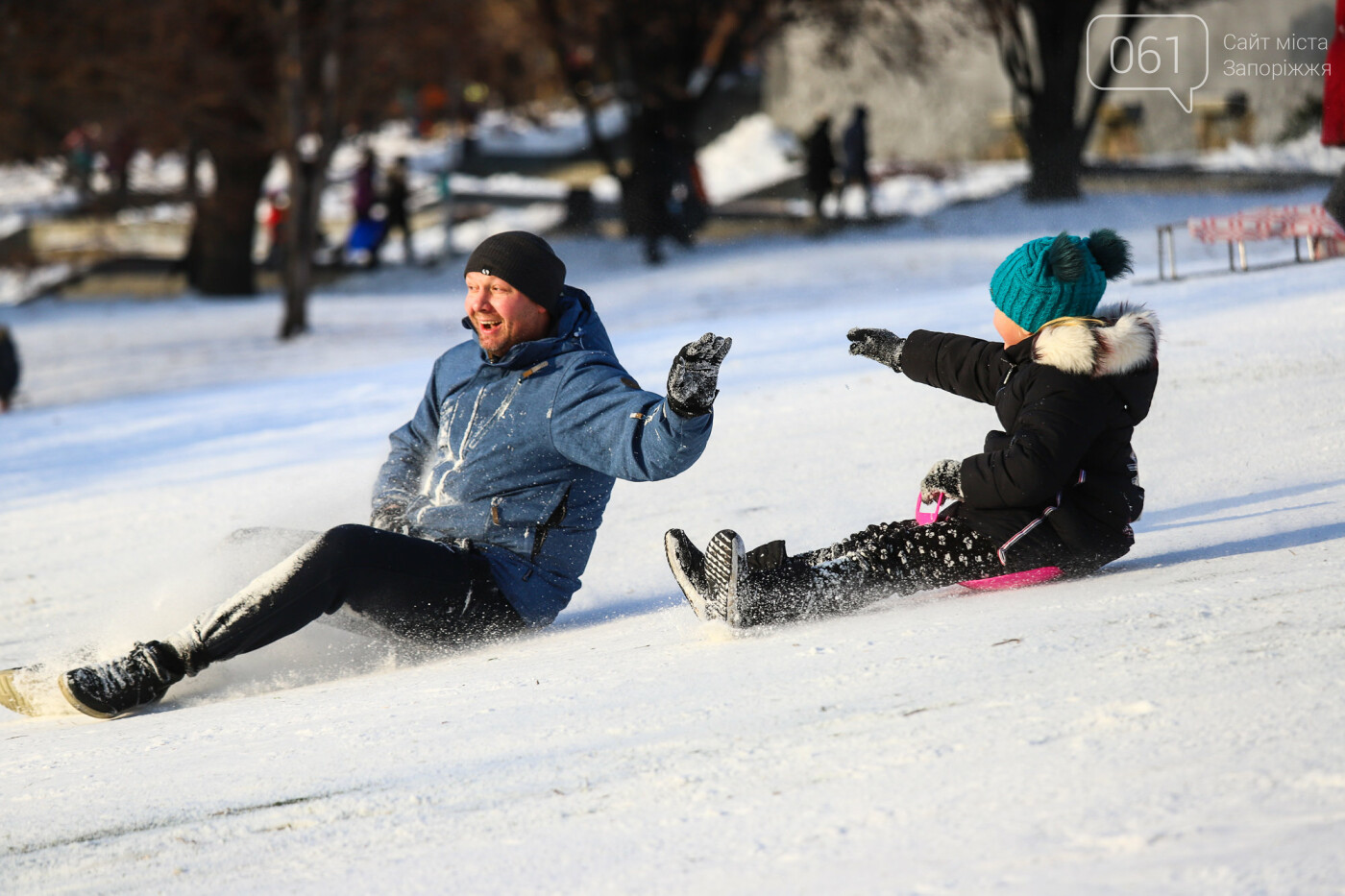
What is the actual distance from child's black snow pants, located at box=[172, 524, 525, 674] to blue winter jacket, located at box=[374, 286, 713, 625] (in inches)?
4.5

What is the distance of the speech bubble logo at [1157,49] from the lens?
69.6ft

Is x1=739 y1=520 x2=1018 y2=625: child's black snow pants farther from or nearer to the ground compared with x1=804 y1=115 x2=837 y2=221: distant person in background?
nearer to the ground

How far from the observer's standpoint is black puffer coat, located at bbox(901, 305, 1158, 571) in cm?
314

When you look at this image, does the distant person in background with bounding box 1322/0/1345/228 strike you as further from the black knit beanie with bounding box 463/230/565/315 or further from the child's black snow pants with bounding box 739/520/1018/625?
the black knit beanie with bounding box 463/230/565/315

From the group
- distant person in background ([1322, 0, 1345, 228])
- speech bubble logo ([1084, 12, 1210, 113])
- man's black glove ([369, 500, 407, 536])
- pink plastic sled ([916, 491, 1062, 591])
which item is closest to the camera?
pink plastic sled ([916, 491, 1062, 591])

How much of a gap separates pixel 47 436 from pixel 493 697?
6.98 metres

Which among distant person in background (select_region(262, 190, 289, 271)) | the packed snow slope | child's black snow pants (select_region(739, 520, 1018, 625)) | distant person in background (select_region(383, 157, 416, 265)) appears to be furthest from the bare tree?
child's black snow pants (select_region(739, 520, 1018, 625))

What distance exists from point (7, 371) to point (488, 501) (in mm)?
8879

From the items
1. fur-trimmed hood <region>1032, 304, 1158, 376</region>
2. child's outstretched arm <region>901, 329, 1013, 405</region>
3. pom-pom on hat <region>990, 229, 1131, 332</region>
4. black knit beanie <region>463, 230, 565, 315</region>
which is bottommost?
child's outstretched arm <region>901, 329, 1013, 405</region>

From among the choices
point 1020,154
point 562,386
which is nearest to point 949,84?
point 1020,154

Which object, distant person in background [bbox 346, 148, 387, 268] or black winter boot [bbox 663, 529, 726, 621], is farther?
distant person in background [bbox 346, 148, 387, 268]

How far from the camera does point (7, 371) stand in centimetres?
1102

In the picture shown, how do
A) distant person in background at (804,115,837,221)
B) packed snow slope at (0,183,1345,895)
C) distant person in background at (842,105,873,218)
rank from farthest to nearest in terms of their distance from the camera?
distant person in background at (842,105,873,218) < distant person in background at (804,115,837,221) < packed snow slope at (0,183,1345,895)


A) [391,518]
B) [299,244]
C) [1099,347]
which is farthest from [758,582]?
[299,244]
